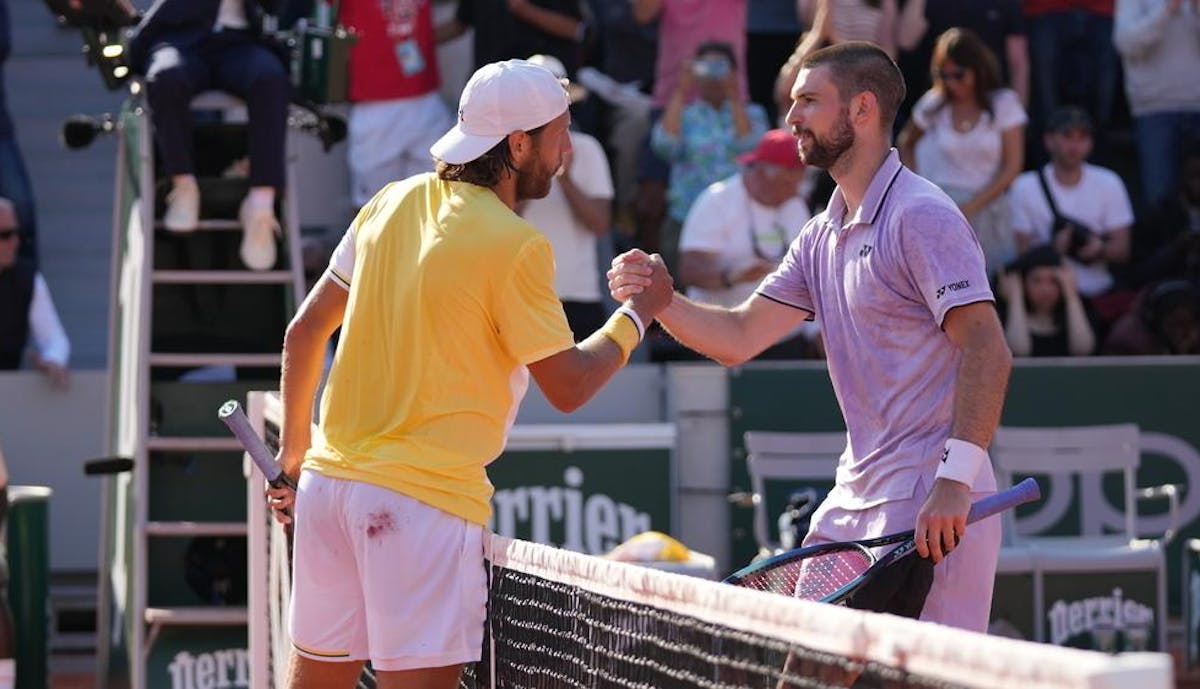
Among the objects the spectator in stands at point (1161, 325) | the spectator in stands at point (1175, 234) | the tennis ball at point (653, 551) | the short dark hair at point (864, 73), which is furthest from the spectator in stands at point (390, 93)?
the short dark hair at point (864, 73)

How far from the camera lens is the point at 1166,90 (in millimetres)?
12805

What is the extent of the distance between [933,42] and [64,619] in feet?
19.7

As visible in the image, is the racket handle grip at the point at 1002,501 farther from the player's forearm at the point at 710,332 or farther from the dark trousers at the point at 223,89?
the dark trousers at the point at 223,89

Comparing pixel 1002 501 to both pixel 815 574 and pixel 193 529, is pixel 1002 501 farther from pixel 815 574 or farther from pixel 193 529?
pixel 193 529

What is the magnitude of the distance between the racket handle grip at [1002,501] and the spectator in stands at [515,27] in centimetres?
760

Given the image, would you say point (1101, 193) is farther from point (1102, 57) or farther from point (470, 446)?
point (470, 446)

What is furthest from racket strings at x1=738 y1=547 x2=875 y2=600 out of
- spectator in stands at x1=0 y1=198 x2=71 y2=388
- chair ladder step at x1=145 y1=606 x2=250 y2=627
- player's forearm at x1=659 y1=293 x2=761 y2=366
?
spectator in stands at x1=0 y1=198 x2=71 y2=388

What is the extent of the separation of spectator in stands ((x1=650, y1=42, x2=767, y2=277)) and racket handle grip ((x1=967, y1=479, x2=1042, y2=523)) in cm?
725

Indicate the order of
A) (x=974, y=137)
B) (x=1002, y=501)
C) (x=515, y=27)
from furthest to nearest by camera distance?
1. (x=515, y=27)
2. (x=974, y=137)
3. (x=1002, y=501)

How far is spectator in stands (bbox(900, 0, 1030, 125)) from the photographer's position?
12.6m

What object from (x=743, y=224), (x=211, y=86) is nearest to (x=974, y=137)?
(x=743, y=224)

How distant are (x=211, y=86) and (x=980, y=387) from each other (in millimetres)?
5630

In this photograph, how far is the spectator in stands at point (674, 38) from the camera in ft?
40.1

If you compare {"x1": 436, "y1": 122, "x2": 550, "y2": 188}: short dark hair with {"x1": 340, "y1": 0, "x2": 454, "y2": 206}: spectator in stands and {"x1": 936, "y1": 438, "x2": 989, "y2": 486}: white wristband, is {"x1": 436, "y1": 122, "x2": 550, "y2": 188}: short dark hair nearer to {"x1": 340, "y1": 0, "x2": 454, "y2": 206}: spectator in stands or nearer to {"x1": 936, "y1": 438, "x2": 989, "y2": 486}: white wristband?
{"x1": 936, "y1": 438, "x2": 989, "y2": 486}: white wristband
